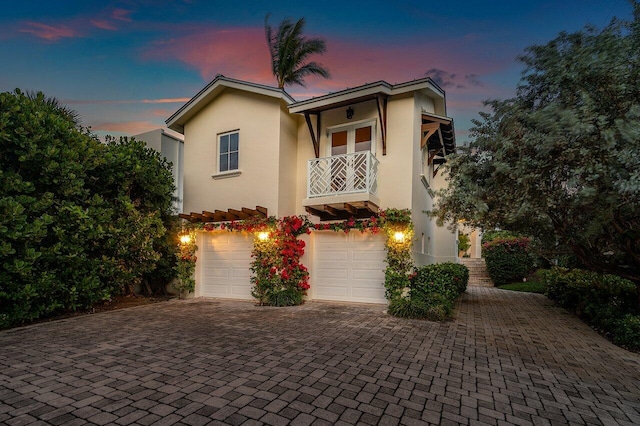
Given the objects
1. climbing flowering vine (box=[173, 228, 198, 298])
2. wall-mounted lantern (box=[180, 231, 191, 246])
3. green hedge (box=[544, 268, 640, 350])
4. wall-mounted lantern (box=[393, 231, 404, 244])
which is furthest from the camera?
wall-mounted lantern (box=[180, 231, 191, 246])

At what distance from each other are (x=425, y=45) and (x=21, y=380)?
43.6 ft

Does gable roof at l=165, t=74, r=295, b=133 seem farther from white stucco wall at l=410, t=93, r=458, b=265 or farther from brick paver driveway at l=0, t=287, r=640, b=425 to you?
brick paver driveway at l=0, t=287, r=640, b=425

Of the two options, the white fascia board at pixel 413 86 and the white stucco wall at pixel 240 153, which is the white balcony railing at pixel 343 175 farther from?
the white fascia board at pixel 413 86

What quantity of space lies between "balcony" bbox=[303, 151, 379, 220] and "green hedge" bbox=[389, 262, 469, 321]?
236 cm

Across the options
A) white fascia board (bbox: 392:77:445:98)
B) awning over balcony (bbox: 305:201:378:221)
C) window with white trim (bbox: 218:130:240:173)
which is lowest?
awning over balcony (bbox: 305:201:378:221)

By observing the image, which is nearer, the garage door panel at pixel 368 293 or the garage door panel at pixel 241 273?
the garage door panel at pixel 368 293

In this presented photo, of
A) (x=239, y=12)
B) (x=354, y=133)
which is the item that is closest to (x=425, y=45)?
(x=354, y=133)

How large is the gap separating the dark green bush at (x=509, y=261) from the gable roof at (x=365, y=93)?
30.2ft

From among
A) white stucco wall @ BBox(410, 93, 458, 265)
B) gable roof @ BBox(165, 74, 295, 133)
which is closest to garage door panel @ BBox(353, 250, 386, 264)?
white stucco wall @ BBox(410, 93, 458, 265)

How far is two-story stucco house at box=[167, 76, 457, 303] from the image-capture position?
928 cm

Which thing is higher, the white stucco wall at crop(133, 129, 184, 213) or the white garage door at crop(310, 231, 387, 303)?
the white stucco wall at crop(133, 129, 184, 213)

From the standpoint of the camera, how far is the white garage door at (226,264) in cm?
1074

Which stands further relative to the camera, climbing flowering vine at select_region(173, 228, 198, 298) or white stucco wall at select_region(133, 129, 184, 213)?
Answer: white stucco wall at select_region(133, 129, 184, 213)

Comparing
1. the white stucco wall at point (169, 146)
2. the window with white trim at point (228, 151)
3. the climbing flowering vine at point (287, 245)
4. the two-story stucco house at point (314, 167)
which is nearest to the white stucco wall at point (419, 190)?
the two-story stucco house at point (314, 167)
